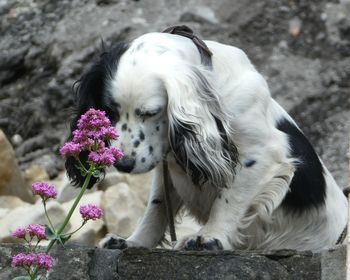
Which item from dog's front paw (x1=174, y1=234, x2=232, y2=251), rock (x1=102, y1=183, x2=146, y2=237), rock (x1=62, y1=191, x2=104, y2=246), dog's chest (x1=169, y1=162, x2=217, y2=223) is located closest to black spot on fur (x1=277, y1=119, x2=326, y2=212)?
dog's chest (x1=169, y1=162, x2=217, y2=223)

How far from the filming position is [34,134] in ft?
28.8

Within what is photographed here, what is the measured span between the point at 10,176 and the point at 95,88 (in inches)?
124

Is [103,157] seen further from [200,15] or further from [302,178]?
[200,15]

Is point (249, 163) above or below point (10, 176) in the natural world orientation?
above

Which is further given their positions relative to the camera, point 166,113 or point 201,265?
point 166,113

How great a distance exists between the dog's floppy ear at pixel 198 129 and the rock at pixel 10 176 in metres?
3.23

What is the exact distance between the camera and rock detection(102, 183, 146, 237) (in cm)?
717

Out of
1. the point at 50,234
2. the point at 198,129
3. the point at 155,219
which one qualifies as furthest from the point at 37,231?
the point at 155,219

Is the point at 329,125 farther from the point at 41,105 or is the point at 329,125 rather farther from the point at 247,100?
the point at 247,100

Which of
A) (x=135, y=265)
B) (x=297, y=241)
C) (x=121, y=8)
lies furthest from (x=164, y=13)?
(x=135, y=265)

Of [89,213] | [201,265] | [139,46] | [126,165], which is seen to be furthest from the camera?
[139,46]

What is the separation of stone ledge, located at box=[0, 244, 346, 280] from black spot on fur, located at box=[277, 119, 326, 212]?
3.84 feet

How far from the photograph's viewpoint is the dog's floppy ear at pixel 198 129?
4.52 meters

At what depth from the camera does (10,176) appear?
784 centimetres
